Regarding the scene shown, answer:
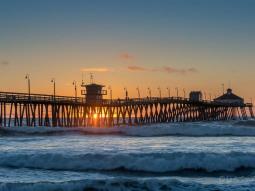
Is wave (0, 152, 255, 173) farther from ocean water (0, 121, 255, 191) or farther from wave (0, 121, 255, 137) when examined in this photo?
wave (0, 121, 255, 137)

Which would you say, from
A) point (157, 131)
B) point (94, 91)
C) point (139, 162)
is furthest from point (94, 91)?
point (139, 162)

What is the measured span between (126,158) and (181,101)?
5080cm

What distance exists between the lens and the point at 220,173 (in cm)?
1986

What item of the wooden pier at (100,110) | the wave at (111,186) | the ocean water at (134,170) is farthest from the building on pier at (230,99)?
the wave at (111,186)

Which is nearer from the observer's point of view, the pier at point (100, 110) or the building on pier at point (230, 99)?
the pier at point (100, 110)

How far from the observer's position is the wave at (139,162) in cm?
2058

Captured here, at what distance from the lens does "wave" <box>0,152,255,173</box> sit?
20.6m

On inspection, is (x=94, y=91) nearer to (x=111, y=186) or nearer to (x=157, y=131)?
(x=157, y=131)

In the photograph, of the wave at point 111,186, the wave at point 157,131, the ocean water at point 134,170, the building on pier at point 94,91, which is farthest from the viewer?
the building on pier at point 94,91

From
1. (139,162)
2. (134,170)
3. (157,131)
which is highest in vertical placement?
(157,131)

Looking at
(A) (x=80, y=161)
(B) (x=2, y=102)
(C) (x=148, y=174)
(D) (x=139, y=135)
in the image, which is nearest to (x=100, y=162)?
(A) (x=80, y=161)

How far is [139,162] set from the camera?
68.3 feet

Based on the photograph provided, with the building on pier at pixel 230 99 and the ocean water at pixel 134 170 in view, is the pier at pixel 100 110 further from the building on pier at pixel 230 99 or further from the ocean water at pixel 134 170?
the ocean water at pixel 134 170

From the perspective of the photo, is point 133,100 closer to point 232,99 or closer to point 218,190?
point 232,99
